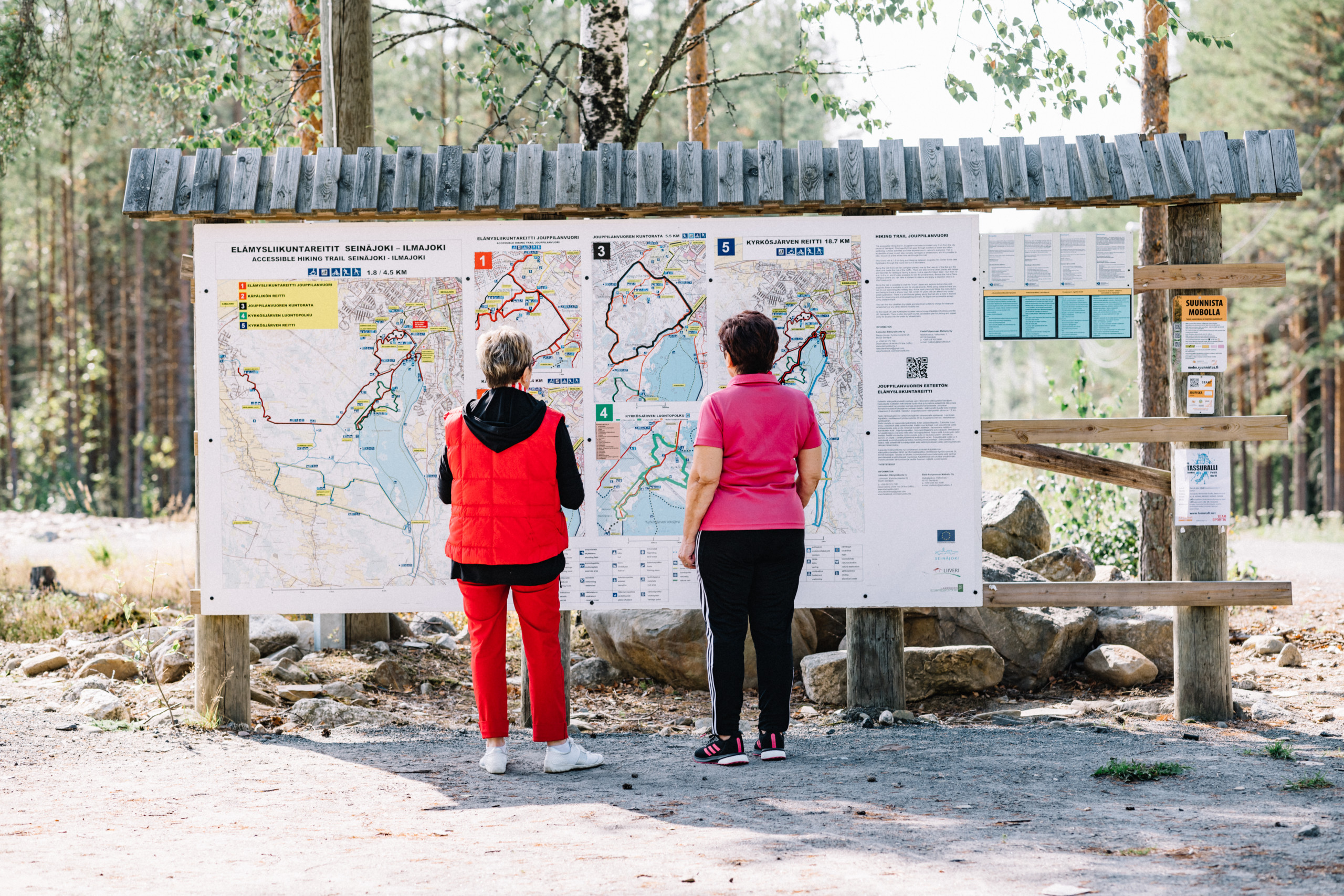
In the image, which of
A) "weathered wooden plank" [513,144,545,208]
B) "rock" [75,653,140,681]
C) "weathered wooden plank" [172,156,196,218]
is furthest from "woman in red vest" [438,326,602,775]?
"rock" [75,653,140,681]

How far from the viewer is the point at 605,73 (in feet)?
27.8

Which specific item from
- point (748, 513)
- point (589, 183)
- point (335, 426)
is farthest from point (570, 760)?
point (589, 183)

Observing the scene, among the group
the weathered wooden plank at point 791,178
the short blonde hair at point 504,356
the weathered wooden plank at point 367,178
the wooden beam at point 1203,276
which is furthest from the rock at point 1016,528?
the weathered wooden plank at point 367,178

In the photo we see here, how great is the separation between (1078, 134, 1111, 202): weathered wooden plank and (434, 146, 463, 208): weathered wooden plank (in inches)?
127

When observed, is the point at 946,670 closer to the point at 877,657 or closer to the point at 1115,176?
the point at 877,657

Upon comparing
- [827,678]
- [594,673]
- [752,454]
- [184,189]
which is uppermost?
[184,189]

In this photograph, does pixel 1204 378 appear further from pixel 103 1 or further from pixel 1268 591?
pixel 103 1

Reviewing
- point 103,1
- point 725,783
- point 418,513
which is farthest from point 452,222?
point 103,1

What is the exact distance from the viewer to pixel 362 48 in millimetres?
7797

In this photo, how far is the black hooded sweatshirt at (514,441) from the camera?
16.6 ft

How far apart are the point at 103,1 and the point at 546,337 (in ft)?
23.8

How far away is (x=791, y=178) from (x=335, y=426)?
2737 mm

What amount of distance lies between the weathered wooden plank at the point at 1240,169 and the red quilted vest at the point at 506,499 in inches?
147

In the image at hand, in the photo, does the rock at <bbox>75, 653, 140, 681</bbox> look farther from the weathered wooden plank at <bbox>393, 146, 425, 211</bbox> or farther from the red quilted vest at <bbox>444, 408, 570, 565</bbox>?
the weathered wooden plank at <bbox>393, 146, 425, 211</bbox>
